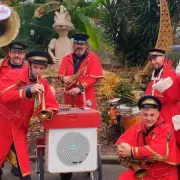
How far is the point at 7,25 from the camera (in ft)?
27.2

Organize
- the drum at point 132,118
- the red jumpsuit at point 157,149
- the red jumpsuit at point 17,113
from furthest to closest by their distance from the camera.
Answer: the drum at point 132,118
the red jumpsuit at point 17,113
the red jumpsuit at point 157,149

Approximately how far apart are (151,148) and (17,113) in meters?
1.64

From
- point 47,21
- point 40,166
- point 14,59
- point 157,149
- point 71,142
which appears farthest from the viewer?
point 47,21

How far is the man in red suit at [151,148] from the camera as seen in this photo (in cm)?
505

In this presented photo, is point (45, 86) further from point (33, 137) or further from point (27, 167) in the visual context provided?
point (33, 137)

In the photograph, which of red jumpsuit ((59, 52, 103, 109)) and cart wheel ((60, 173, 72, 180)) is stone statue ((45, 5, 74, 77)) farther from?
cart wheel ((60, 173, 72, 180))

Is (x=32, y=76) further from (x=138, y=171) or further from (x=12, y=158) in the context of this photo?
(x=138, y=171)

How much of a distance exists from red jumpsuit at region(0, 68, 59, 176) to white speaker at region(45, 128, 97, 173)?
0.95 feet

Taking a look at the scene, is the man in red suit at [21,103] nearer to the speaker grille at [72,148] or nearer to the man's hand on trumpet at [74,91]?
the speaker grille at [72,148]

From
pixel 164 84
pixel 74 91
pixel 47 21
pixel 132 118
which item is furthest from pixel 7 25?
pixel 47 21

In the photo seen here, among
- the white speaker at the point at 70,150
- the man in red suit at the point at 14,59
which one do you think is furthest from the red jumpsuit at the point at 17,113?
the man in red suit at the point at 14,59

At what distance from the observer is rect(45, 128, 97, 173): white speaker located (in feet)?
18.5

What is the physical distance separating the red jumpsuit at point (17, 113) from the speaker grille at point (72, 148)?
1.14 ft

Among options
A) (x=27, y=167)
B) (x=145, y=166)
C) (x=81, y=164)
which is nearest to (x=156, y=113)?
(x=145, y=166)
